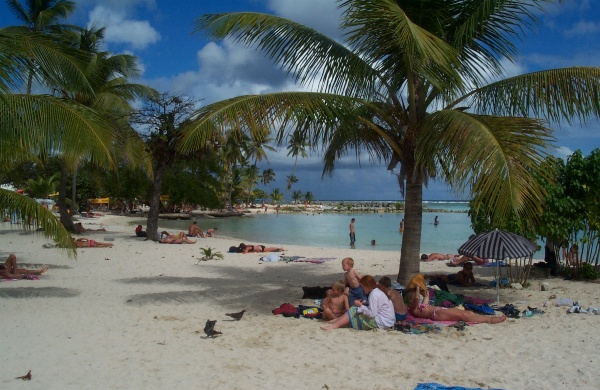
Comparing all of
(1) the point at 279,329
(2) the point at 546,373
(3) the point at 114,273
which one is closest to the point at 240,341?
(1) the point at 279,329

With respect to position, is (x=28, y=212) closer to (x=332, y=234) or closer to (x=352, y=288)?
(x=352, y=288)

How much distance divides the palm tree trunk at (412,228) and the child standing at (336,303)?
1467 millimetres

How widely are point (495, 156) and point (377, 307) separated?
97.5 inches

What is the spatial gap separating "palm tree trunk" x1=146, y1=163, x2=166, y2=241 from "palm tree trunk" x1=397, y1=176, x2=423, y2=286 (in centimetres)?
1119

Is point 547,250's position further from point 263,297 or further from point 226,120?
point 226,120

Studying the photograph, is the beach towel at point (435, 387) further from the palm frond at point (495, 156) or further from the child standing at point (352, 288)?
the child standing at point (352, 288)

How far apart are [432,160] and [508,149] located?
138cm

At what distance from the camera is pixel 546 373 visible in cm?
473

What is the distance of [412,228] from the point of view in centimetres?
775

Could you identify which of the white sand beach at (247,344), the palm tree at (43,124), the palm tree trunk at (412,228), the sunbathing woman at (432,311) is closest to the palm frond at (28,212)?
the palm tree at (43,124)

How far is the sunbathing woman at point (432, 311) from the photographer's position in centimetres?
668

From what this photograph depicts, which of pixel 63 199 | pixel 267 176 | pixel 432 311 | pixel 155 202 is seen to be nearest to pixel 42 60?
pixel 432 311

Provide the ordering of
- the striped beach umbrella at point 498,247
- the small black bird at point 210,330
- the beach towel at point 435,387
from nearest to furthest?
the beach towel at point 435,387
the small black bird at point 210,330
the striped beach umbrella at point 498,247

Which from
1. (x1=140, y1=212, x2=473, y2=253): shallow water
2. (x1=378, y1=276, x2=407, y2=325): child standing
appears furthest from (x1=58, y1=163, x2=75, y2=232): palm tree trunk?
(x1=378, y1=276, x2=407, y2=325): child standing
